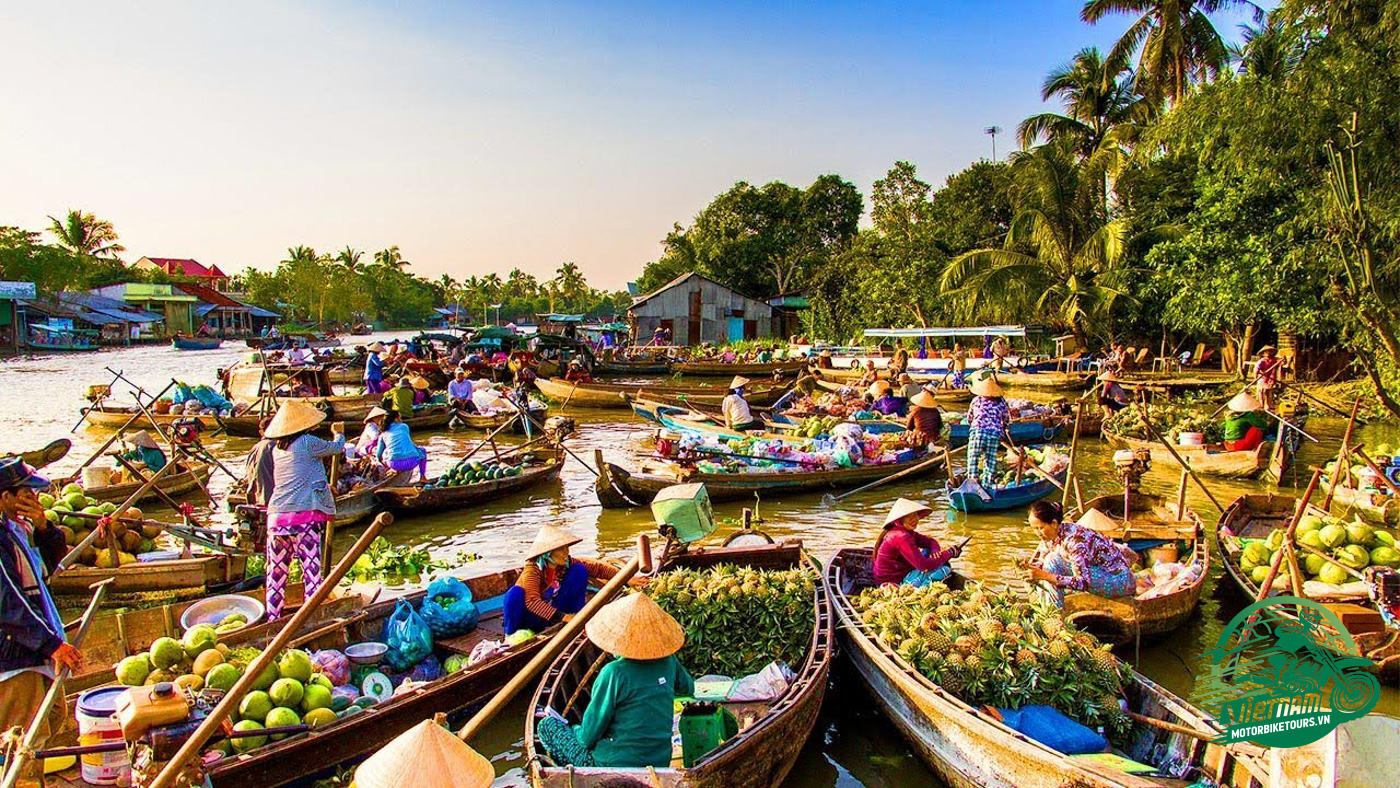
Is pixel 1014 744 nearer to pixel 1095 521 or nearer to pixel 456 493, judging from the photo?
pixel 1095 521

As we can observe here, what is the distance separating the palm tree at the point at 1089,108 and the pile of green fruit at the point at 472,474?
82.3 ft

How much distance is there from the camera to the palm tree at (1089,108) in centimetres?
2894

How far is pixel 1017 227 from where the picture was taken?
29.4 m

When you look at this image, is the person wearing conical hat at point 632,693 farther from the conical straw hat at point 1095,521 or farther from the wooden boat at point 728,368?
the wooden boat at point 728,368

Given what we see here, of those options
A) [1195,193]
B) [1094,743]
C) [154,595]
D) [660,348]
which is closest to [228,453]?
[154,595]

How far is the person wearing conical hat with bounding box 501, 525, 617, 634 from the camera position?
579 centimetres

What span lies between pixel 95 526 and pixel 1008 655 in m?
8.25

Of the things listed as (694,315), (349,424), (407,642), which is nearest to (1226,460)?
Answer: (407,642)

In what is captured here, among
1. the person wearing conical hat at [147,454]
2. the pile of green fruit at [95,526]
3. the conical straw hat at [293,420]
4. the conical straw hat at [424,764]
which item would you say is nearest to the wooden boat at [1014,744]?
the conical straw hat at [424,764]

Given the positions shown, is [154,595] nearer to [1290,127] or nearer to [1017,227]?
[1290,127]

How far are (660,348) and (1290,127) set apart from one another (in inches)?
938

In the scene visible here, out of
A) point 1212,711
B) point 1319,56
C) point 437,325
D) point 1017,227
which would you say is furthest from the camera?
point 437,325

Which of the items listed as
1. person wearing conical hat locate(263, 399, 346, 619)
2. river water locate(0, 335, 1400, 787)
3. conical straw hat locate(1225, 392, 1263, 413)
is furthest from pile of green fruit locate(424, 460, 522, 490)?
conical straw hat locate(1225, 392, 1263, 413)

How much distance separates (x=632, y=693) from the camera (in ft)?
13.4
